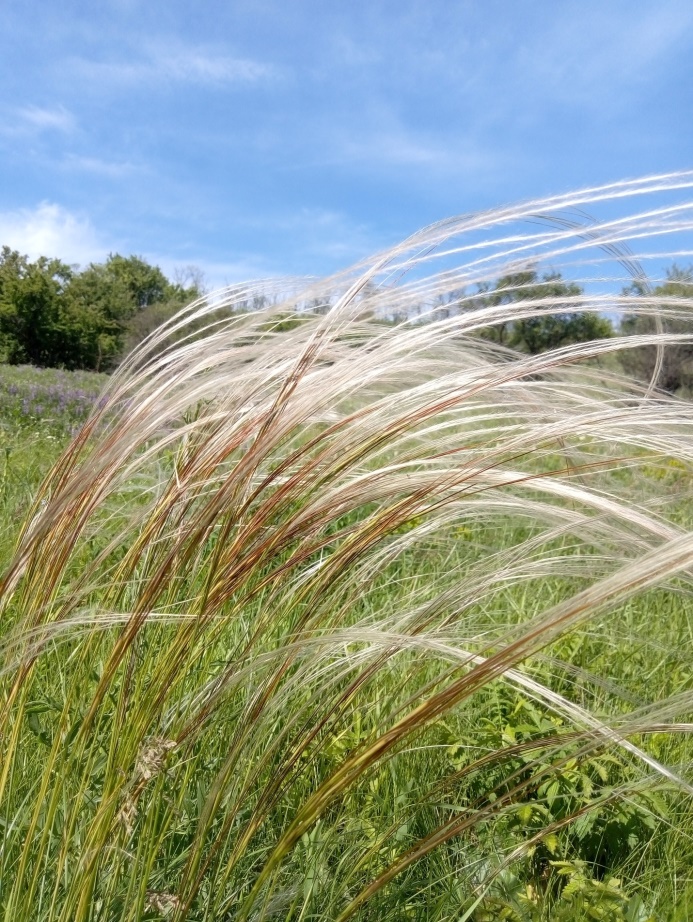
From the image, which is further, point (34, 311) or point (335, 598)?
point (34, 311)

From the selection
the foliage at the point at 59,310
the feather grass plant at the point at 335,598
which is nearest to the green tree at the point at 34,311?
the foliage at the point at 59,310

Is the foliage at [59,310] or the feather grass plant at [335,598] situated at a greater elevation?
the foliage at [59,310]

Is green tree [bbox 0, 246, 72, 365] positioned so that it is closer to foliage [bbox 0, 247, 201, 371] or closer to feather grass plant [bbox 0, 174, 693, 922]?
foliage [bbox 0, 247, 201, 371]

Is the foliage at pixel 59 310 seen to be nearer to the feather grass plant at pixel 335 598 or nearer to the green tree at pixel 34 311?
the green tree at pixel 34 311

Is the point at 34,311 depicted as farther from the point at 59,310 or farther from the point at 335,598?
the point at 335,598

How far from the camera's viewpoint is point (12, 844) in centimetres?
117

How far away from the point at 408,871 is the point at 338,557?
0.72m

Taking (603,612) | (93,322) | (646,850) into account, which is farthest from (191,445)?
(93,322)

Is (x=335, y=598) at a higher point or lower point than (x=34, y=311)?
lower

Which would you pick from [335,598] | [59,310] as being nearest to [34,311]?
[59,310]

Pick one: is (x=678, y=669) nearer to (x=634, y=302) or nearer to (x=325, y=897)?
(x=325, y=897)

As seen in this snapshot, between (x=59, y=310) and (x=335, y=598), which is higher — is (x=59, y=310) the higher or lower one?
the higher one

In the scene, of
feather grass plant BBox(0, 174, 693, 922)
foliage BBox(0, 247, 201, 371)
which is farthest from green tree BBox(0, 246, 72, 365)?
feather grass plant BBox(0, 174, 693, 922)

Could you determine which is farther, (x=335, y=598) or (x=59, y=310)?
(x=59, y=310)
